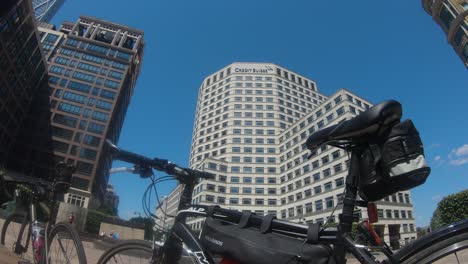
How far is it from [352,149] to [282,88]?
88.0 meters

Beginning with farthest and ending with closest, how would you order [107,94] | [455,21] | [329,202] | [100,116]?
1. [107,94]
2. [100,116]
3. [329,202]
4. [455,21]

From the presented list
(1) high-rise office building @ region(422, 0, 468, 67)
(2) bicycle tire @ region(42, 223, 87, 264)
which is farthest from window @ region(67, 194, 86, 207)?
(1) high-rise office building @ region(422, 0, 468, 67)

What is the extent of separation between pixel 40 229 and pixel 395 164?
187 inches

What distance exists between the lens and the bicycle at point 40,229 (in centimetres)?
327

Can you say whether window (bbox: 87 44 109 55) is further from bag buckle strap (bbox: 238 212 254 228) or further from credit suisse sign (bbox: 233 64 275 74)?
bag buckle strap (bbox: 238 212 254 228)

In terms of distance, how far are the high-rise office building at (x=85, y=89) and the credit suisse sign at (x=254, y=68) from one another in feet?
114

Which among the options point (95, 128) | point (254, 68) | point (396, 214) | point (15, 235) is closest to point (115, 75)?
point (95, 128)

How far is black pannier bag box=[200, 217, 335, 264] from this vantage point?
5.12 feet

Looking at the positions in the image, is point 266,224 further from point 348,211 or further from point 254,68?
point 254,68

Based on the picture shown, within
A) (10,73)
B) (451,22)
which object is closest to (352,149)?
(451,22)

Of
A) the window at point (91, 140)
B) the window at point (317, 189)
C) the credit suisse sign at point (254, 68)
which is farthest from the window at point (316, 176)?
the window at point (91, 140)

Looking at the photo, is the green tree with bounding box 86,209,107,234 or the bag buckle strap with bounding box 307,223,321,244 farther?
the green tree with bounding box 86,209,107,234

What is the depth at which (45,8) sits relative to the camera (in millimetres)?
123062

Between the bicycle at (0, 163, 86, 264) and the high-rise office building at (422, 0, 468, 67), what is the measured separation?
4770 centimetres
